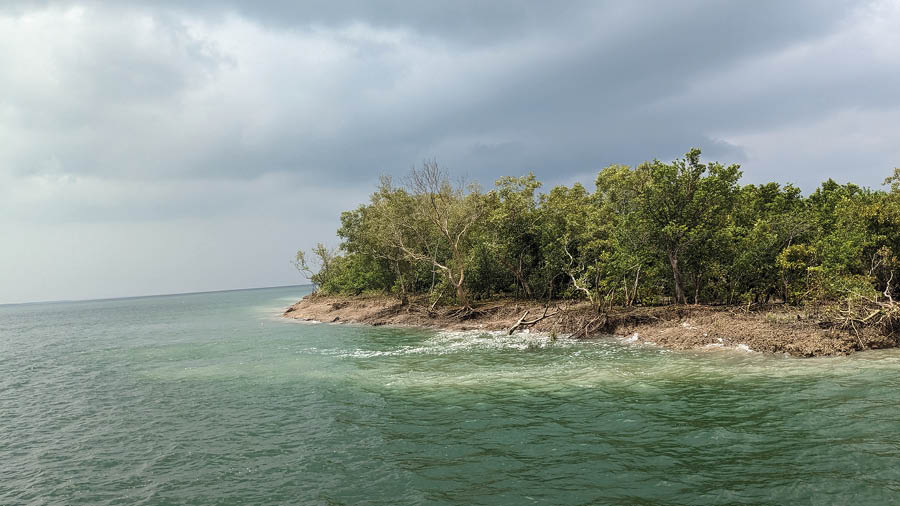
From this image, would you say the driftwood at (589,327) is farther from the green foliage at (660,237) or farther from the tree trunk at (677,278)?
the tree trunk at (677,278)

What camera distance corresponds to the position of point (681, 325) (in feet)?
103

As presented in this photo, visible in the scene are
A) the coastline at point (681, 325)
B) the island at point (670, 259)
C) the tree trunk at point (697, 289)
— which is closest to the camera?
the coastline at point (681, 325)

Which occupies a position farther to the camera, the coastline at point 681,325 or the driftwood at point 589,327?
the driftwood at point 589,327

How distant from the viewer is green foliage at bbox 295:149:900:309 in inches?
1236

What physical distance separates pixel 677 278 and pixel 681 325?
5707 mm

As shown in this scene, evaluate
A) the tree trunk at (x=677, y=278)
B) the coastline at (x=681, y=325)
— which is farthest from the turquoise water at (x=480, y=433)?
the tree trunk at (x=677, y=278)

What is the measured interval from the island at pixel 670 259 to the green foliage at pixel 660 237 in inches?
5.2

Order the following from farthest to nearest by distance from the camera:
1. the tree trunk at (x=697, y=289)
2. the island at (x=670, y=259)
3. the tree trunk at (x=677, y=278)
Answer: the tree trunk at (x=697, y=289)
the tree trunk at (x=677, y=278)
the island at (x=670, y=259)

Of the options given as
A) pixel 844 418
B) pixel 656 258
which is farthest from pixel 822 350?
pixel 656 258

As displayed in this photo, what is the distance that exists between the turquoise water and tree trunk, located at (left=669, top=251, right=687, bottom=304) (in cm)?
1096

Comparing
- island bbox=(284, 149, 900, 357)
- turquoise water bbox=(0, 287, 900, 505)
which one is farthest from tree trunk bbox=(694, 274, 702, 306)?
turquoise water bbox=(0, 287, 900, 505)

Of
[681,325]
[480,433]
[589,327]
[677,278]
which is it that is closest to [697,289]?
[677,278]

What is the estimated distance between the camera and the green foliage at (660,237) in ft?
103

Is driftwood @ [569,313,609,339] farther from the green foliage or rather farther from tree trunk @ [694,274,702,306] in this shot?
tree trunk @ [694,274,702,306]
